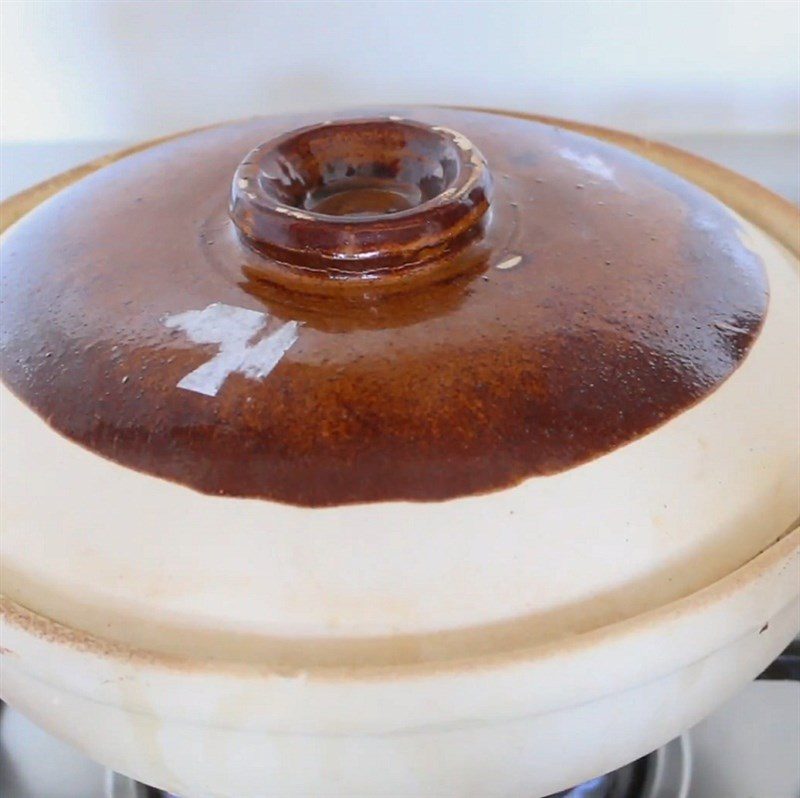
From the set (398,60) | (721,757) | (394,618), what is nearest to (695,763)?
(721,757)

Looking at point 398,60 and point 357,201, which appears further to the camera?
point 398,60

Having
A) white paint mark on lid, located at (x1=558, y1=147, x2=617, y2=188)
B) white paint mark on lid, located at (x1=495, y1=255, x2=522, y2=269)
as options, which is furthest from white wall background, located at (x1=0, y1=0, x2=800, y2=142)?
white paint mark on lid, located at (x1=495, y1=255, x2=522, y2=269)

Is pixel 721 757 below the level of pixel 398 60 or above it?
below

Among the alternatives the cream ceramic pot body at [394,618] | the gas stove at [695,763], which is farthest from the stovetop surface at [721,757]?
the cream ceramic pot body at [394,618]

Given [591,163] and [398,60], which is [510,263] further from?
[398,60]

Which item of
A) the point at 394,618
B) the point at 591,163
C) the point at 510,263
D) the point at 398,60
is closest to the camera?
the point at 394,618

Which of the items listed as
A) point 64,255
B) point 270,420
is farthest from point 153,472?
point 64,255

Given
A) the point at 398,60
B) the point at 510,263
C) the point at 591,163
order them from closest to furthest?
the point at 510,263 < the point at 591,163 < the point at 398,60
